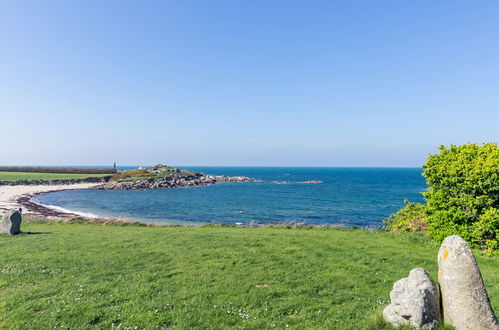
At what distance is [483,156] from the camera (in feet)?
58.9

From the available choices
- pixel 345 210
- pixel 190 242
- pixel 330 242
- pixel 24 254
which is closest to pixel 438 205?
pixel 330 242

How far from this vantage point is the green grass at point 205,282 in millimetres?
8742

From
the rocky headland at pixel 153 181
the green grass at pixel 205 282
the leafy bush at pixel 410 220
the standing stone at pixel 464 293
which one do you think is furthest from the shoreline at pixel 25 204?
the standing stone at pixel 464 293

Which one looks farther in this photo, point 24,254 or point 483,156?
point 483,156

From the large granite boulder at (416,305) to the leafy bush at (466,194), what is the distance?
40.2ft

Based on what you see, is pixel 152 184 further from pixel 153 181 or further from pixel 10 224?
pixel 10 224

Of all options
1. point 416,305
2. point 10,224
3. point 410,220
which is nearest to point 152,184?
point 10,224

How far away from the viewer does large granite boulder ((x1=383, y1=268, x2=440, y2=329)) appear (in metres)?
7.61

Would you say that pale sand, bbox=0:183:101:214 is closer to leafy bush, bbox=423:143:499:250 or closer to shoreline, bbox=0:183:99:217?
shoreline, bbox=0:183:99:217

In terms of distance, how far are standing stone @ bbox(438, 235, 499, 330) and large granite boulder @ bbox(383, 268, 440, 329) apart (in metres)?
0.36

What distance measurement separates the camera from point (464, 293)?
24.2 feet

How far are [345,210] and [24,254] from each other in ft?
181

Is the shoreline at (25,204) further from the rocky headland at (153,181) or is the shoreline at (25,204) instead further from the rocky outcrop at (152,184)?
the rocky headland at (153,181)

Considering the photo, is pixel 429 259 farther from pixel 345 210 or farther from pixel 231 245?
pixel 345 210
